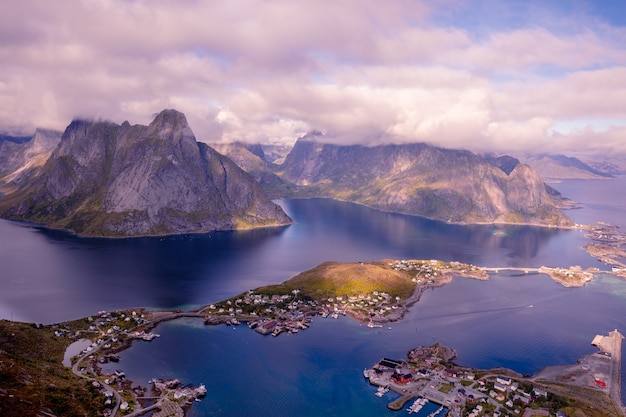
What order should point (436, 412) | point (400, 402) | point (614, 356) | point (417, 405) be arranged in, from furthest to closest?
point (614, 356) < point (400, 402) < point (417, 405) < point (436, 412)

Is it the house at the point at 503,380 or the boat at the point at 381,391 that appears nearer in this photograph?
the boat at the point at 381,391

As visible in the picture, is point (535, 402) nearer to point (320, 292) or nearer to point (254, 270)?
point (320, 292)

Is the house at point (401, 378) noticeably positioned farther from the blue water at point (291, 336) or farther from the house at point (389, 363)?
the blue water at point (291, 336)

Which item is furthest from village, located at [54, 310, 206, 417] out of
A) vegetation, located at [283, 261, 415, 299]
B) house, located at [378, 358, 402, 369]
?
vegetation, located at [283, 261, 415, 299]

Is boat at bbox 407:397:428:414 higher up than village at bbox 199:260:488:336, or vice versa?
village at bbox 199:260:488:336

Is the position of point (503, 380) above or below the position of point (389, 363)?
above

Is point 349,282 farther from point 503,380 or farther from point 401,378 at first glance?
point 503,380

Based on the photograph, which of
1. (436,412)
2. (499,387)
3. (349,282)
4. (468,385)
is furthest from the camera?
(349,282)

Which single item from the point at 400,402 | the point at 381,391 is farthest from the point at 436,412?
the point at 381,391

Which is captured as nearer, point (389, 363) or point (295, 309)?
point (389, 363)

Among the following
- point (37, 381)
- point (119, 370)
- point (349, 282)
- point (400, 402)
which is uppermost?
point (349, 282)

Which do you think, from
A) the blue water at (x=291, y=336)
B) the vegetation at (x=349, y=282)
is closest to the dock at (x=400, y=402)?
the blue water at (x=291, y=336)

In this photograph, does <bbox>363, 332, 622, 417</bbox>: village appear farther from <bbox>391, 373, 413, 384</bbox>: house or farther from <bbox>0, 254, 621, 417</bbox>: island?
<bbox>0, 254, 621, 417</bbox>: island
